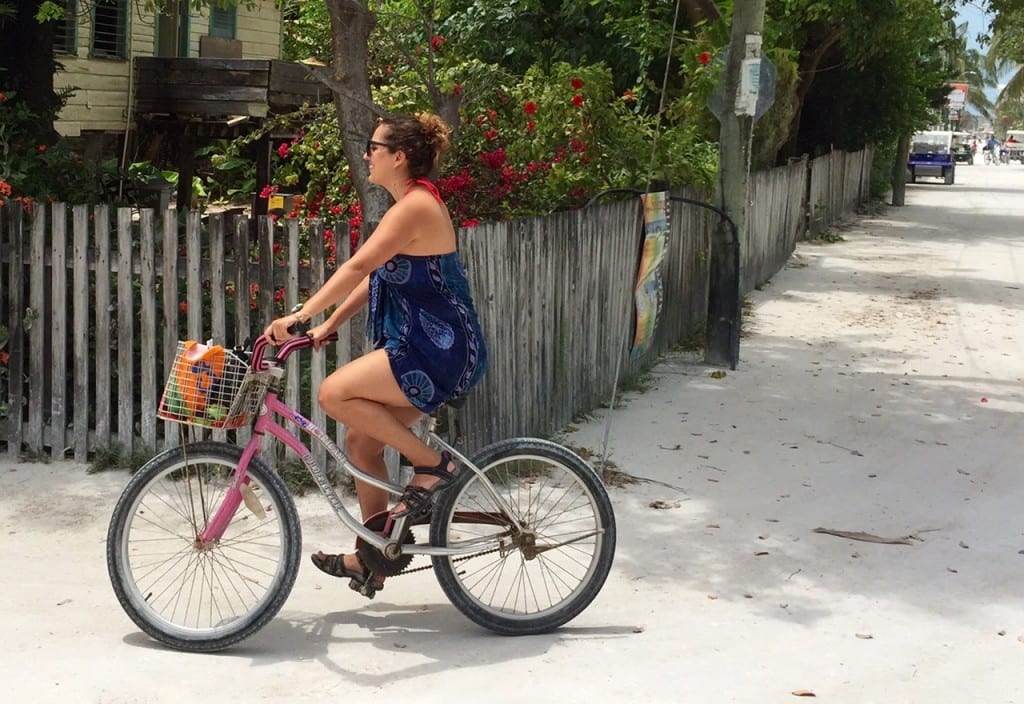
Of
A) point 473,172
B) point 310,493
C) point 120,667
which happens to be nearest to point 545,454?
point 120,667

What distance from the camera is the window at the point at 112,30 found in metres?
17.8

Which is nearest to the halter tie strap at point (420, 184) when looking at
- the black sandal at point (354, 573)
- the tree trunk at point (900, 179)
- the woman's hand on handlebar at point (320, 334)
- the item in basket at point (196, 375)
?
the woman's hand on handlebar at point (320, 334)

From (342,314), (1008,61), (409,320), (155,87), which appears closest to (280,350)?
(342,314)

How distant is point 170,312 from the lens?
23.9 feet

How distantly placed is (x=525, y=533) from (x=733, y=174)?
6564 millimetres

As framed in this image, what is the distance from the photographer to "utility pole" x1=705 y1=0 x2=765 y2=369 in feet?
35.9

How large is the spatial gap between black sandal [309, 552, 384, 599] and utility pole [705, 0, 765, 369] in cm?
622

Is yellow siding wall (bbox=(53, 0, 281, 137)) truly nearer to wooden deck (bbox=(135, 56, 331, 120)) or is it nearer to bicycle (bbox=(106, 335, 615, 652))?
wooden deck (bbox=(135, 56, 331, 120))

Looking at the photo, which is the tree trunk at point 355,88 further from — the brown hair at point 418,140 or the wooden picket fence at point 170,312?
the brown hair at point 418,140

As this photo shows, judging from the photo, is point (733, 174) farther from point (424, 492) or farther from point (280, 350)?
point (280, 350)

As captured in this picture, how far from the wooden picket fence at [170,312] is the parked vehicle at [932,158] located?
4526cm

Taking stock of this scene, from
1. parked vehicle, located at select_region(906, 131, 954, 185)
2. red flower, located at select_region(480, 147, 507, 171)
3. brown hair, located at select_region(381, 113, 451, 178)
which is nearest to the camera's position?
brown hair, located at select_region(381, 113, 451, 178)

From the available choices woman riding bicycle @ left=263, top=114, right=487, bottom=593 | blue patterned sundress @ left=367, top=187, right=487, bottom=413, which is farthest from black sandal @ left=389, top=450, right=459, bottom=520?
blue patterned sundress @ left=367, top=187, right=487, bottom=413

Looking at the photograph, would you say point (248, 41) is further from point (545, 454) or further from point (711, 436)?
point (545, 454)
